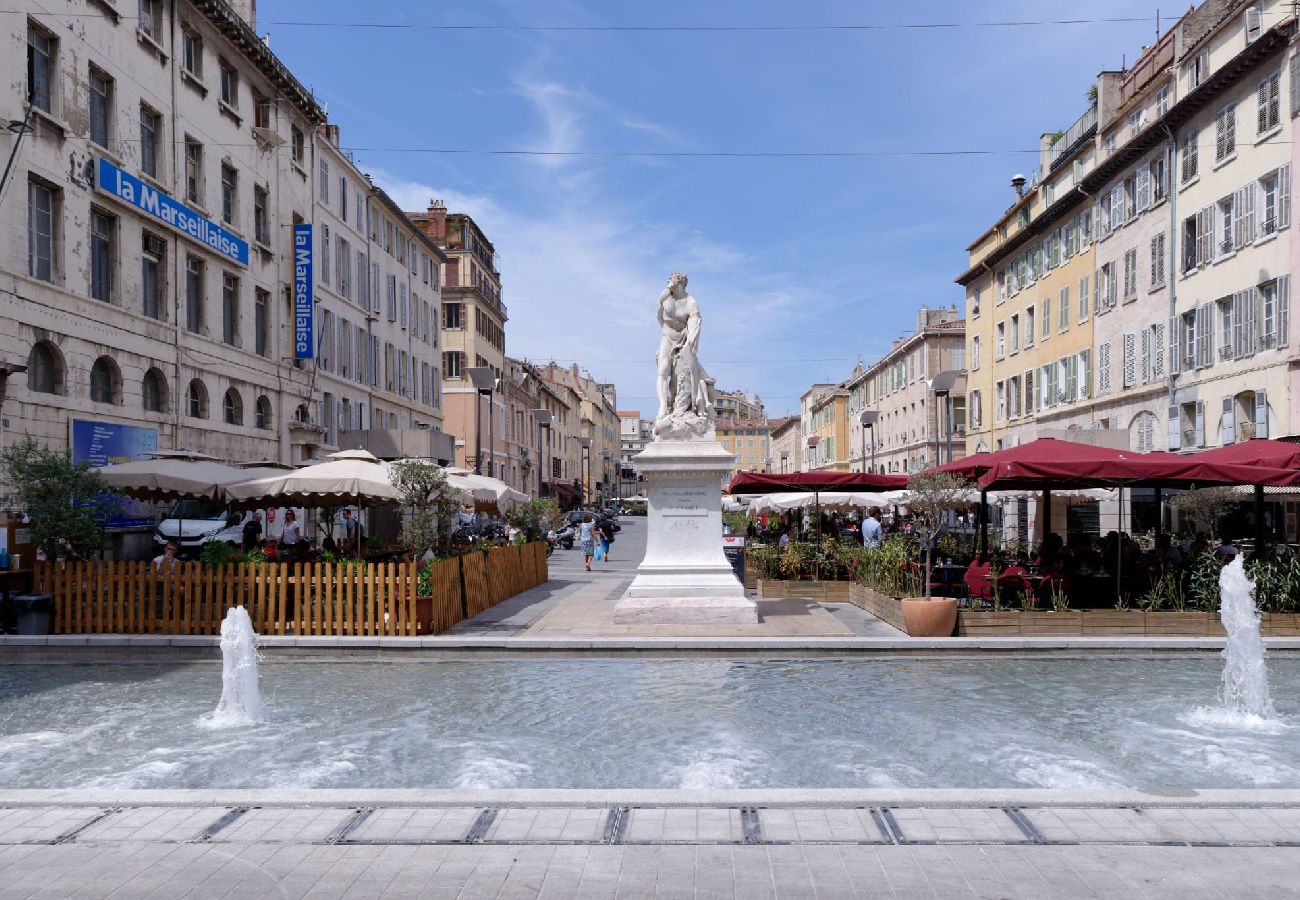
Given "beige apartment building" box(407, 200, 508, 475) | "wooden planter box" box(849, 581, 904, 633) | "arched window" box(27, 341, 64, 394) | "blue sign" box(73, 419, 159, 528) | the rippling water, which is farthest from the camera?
"beige apartment building" box(407, 200, 508, 475)

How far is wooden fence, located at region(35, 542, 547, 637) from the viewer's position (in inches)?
531

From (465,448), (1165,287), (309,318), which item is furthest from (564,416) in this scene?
(1165,287)

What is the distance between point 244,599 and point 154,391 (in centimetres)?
1434

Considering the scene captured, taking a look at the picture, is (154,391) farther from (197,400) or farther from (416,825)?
(416,825)

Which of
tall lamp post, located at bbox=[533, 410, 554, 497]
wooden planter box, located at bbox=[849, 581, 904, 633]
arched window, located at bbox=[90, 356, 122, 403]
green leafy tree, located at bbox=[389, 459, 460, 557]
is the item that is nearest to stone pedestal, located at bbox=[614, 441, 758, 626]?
wooden planter box, located at bbox=[849, 581, 904, 633]

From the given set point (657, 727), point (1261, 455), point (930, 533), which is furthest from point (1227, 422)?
point (657, 727)

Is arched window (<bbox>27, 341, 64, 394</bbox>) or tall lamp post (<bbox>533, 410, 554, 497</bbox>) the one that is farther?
tall lamp post (<bbox>533, 410, 554, 497</bbox>)

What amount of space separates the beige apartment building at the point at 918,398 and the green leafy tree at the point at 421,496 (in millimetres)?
36580

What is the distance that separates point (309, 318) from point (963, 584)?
1020 inches

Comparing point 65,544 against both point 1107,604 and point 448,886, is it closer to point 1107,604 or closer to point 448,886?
point 448,886

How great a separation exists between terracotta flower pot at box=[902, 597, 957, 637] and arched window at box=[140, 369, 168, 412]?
2023cm

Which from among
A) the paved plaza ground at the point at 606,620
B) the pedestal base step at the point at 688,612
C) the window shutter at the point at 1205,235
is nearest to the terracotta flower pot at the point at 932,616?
the paved plaza ground at the point at 606,620

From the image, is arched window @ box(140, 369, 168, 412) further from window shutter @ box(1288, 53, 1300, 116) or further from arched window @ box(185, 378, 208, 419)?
window shutter @ box(1288, 53, 1300, 116)

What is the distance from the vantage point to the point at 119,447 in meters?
23.0
